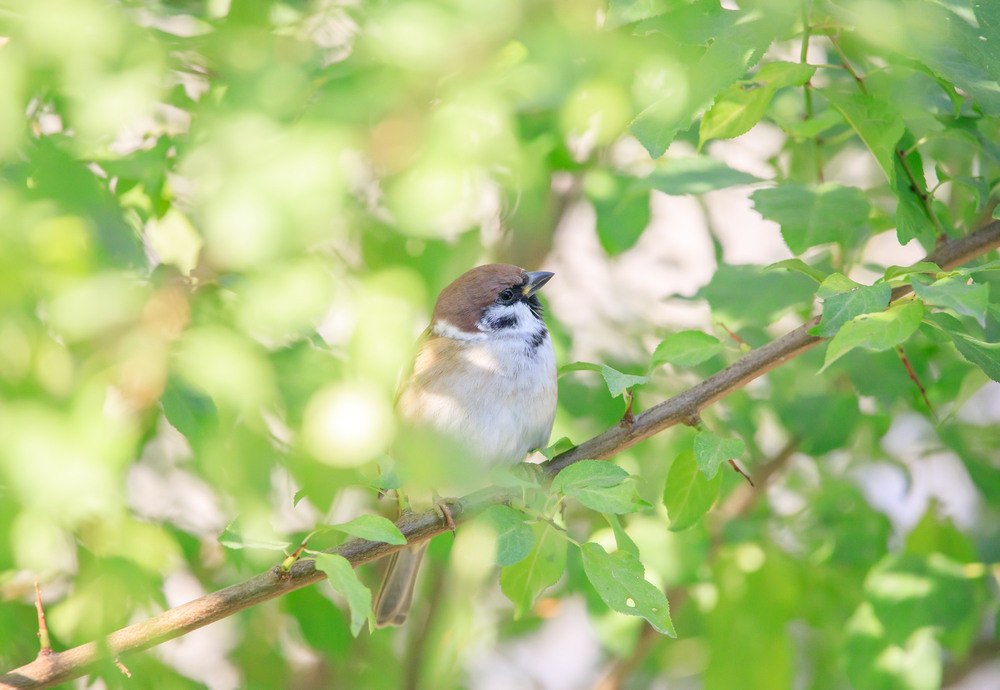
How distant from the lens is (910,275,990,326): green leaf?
0.97 meters

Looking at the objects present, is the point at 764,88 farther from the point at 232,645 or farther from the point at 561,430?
the point at 232,645

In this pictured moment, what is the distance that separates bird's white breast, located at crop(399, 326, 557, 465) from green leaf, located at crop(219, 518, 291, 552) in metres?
0.98

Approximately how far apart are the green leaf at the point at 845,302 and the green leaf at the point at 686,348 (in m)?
0.18

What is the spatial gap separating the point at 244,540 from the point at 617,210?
3.81ft

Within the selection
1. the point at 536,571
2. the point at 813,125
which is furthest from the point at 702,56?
the point at 536,571

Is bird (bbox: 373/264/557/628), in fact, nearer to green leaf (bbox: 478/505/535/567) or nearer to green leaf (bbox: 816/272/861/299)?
green leaf (bbox: 478/505/535/567)

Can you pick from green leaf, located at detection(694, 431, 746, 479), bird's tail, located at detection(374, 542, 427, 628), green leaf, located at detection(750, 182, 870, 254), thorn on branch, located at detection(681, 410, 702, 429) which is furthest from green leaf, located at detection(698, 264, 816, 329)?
bird's tail, located at detection(374, 542, 427, 628)

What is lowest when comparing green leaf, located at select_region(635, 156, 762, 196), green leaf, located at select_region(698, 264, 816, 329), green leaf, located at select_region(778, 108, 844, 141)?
green leaf, located at select_region(698, 264, 816, 329)

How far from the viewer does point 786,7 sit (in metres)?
1.16

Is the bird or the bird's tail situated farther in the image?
the bird's tail

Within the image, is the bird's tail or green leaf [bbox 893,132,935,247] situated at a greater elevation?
green leaf [bbox 893,132,935,247]

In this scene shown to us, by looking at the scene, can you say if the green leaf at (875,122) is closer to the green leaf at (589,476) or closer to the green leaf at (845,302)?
the green leaf at (845,302)

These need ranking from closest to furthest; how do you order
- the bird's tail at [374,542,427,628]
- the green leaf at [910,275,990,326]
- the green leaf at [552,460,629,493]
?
the green leaf at [910,275,990,326] → the green leaf at [552,460,629,493] → the bird's tail at [374,542,427,628]

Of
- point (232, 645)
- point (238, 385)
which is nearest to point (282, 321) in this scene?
point (238, 385)
